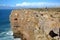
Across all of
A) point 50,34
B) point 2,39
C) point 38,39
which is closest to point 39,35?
point 38,39

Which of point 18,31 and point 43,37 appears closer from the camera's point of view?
point 43,37

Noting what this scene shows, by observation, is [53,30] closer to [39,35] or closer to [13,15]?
[39,35]

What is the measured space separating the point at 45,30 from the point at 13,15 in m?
24.5

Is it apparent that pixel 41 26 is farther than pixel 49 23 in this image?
Yes

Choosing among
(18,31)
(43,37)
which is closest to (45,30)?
(43,37)

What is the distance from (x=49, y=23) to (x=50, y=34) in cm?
87

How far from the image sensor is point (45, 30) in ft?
55.9

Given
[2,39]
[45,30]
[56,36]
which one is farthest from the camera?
[2,39]

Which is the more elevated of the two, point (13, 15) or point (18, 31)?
point (13, 15)

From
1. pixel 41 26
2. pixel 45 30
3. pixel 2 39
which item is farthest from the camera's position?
pixel 2 39

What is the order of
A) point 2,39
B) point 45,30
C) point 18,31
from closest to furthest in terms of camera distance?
point 45,30
point 18,31
point 2,39

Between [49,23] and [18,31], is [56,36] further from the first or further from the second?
[18,31]

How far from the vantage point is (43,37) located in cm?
1725

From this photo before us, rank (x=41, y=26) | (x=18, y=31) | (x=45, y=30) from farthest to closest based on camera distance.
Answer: (x=18, y=31), (x=41, y=26), (x=45, y=30)
